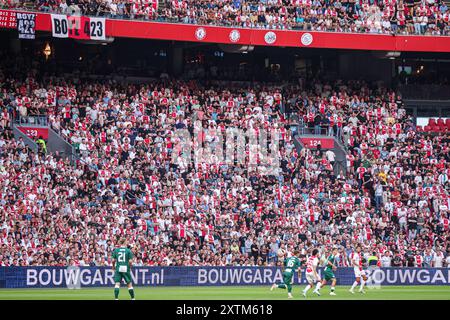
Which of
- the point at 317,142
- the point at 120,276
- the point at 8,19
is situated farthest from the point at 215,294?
the point at 8,19

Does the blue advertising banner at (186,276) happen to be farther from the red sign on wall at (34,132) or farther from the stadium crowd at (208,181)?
the red sign on wall at (34,132)

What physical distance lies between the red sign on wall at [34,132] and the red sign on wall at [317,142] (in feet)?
39.5

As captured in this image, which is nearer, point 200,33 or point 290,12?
point 200,33

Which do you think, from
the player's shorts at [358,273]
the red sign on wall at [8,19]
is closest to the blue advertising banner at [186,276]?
the player's shorts at [358,273]

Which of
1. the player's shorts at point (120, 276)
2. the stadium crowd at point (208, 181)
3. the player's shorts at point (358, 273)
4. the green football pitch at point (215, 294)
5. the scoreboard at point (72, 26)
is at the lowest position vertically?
the green football pitch at point (215, 294)

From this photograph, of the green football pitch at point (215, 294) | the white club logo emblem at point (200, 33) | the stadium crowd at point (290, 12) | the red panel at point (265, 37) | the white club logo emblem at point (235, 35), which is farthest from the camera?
the white club logo emblem at point (235, 35)

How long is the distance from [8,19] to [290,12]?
47.0 ft

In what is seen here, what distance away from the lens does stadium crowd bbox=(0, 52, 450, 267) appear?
34281 mm

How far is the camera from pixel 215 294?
28891 millimetres

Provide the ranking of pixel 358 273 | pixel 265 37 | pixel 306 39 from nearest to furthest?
pixel 358 273
pixel 265 37
pixel 306 39

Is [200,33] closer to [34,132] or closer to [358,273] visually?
[34,132]

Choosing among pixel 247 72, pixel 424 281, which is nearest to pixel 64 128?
pixel 247 72

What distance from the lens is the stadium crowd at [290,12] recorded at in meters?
42.4

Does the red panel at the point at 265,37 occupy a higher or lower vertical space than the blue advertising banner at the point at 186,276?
higher
